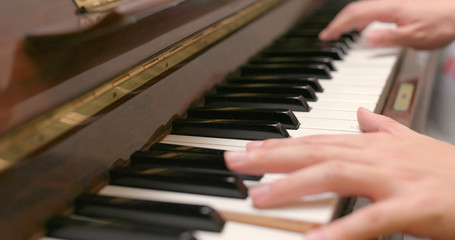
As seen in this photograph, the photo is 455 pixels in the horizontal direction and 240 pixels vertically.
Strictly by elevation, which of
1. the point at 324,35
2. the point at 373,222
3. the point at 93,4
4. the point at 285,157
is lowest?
the point at 373,222

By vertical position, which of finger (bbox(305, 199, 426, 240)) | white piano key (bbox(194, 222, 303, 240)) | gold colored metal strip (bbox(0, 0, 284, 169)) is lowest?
finger (bbox(305, 199, 426, 240))

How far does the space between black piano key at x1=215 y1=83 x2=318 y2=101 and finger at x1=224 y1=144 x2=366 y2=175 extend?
0.42m

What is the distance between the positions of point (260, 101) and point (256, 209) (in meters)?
0.47

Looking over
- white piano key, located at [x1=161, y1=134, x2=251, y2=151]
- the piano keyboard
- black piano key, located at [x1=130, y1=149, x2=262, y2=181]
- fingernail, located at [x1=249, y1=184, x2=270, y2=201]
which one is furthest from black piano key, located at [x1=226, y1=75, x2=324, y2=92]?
fingernail, located at [x1=249, y1=184, x2=270, y2=201]

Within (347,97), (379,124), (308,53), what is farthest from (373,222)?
(308,53)

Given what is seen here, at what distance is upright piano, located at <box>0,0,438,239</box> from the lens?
24.3 inches

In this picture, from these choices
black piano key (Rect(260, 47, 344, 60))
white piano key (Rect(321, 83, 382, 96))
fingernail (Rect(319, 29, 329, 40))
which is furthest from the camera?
fingernail (Rect(319, 29, 329, 40))

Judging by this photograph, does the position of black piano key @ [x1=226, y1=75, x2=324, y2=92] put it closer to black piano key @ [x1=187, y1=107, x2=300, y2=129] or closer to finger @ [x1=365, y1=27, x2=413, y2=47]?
black piano key @ [x1=187, y1=107, x2=300, y2=129]

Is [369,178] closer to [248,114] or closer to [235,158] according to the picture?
[235,158]

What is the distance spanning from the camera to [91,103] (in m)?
0.73

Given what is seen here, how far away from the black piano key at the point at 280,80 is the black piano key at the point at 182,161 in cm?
46

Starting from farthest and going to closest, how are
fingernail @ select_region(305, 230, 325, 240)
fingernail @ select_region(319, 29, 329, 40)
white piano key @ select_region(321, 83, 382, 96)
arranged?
1. fingernail @ select_region(319, 29, 329, 40)
2. white piano key @ select_region(321, 83, 382, 96)
3. fingernail @ select_region(305, 230, 325, 240)

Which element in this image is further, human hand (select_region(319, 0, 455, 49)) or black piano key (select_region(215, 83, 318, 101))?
human hand (select_region(319, 0, 455, 49))

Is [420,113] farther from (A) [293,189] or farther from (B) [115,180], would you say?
(B) [115,180]
